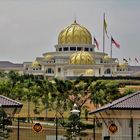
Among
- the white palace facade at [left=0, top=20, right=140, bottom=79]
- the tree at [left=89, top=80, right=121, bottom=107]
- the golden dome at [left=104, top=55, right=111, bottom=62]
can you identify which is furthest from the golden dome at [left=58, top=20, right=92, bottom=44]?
the tree at [left=89, top=80, right=121, bottom=107]

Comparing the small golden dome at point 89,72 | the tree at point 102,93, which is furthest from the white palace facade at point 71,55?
the tree at point 102,93

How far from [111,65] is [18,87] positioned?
55065 mm

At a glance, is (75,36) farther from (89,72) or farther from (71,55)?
(89,72)

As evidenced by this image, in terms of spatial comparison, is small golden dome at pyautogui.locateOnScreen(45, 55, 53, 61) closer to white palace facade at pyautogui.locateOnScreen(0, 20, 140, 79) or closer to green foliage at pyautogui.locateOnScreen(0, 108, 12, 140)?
white palace facade at pyautogui.locateOnScreen(0, 20, 140, 79)

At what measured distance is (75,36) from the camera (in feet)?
364

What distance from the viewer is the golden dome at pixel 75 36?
4365 inches

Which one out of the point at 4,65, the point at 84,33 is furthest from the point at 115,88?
the point at 4,65

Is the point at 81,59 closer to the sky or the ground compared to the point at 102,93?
closer to the sky

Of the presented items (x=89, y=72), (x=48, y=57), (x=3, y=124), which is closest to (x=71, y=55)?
(x=48, y=57)

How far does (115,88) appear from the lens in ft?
170

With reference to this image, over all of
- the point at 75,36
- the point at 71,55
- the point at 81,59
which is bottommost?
the point at 81,59

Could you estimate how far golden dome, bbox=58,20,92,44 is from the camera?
364ft

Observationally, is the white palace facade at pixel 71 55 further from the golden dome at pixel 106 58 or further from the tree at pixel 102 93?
the tree at pixel 102 93

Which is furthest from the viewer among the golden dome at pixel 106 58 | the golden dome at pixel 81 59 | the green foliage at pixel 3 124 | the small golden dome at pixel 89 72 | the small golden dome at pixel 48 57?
the small golden dome at pixel 48 57
